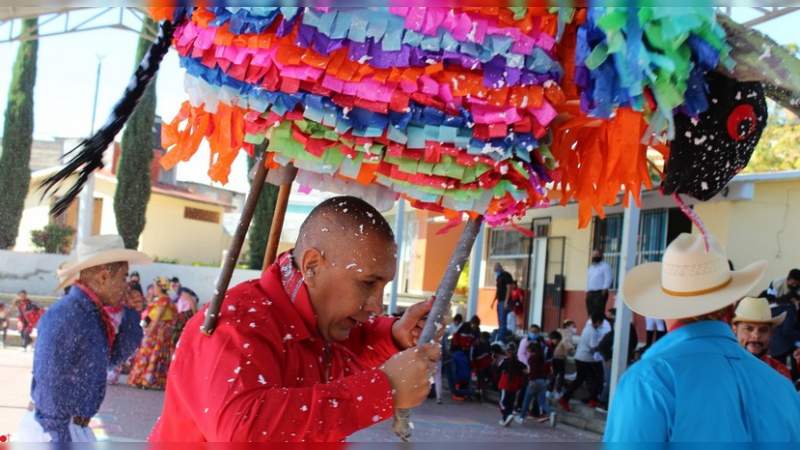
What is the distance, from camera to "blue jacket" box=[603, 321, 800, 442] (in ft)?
7.67

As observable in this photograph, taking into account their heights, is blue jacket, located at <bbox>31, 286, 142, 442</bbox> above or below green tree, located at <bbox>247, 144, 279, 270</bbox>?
below

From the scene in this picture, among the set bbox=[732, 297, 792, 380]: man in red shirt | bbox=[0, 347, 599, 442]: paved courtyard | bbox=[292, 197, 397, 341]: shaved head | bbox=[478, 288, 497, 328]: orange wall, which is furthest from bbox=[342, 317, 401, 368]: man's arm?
bbox=[478, 288, 497, 328]: orange wall

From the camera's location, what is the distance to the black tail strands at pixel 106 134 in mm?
1894

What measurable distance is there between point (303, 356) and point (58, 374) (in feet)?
6.20

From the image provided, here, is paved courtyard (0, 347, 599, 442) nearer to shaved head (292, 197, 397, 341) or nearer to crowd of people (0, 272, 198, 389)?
crowd of people (0, 272, 198, 389)

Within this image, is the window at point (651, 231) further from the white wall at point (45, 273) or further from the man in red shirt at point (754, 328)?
the man in red shirt at point (754, 328)

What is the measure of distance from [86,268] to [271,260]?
5.37ft

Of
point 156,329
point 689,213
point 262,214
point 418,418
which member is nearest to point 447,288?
point 689,213

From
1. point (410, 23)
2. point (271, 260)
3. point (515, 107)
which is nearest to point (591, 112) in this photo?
point (515, 107)

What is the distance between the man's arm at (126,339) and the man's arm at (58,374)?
43cm

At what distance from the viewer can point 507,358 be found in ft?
37.2

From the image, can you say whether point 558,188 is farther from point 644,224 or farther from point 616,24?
point 644,224

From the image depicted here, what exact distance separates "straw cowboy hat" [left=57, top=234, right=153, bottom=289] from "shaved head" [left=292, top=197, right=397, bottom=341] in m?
2.07

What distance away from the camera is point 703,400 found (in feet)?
7.73
